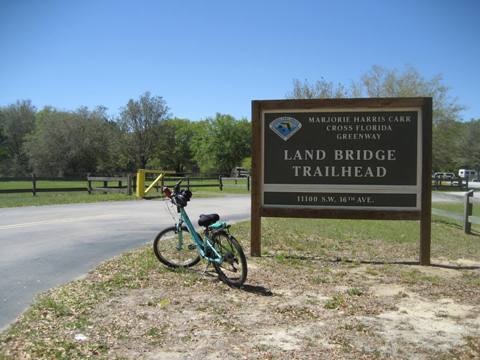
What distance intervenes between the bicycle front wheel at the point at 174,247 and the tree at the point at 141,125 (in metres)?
61.9

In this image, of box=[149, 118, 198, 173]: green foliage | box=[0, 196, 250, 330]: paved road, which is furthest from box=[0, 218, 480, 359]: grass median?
box=[149, 118, 198, 173]: green foliage

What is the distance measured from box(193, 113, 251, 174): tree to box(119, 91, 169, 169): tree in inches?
655

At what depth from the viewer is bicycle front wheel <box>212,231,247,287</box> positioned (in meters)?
6.14

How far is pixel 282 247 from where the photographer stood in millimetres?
9352

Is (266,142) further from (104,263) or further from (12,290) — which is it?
(12,290)

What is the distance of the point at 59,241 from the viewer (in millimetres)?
9750

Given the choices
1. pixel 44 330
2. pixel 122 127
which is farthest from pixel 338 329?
pixel 122 127

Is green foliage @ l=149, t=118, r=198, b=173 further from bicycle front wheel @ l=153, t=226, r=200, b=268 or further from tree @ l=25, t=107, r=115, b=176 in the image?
bicycle front wheel @ l=153, t=226, r=200, b=268

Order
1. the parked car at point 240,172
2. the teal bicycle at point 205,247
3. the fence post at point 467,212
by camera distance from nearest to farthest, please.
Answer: the teal bicycle at point 205,247, the fence post at point 467,212, the parked car at point 240,172

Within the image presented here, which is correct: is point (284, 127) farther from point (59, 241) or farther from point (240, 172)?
point (240, 172)

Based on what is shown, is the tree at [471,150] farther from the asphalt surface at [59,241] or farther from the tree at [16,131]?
the asphalt surface at [59,241]

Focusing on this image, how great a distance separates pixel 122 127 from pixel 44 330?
66344mm

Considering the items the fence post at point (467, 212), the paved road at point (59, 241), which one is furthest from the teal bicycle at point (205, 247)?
the fence post at point (467, 212)

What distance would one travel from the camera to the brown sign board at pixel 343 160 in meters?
8.11
